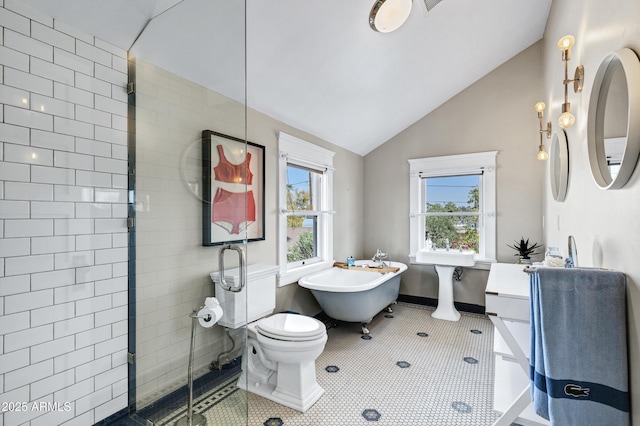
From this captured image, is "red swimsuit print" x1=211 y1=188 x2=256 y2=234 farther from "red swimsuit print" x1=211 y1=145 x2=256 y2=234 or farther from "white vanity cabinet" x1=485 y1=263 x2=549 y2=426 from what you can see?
"white vanity cabinet" x1=485 y1=263 x2=549 y2=426

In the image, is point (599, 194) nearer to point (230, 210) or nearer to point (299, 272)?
point (230, 210)

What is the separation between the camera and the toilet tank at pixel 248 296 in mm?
1876

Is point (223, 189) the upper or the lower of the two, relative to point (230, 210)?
upper

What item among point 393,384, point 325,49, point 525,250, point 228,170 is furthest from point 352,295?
point 325,49

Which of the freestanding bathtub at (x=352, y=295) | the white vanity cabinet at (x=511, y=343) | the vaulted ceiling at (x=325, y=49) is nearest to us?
the white vanity cabinet at (x=511, y=343)

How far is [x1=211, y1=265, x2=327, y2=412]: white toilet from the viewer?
1.91 meters

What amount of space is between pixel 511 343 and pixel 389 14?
2.33 m

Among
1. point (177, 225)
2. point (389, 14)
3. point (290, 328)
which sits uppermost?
point (389, 14)

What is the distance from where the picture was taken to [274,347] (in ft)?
6.73

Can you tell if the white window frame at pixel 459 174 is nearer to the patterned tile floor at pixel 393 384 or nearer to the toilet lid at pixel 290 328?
the patterned tile floor at pixel 393 384

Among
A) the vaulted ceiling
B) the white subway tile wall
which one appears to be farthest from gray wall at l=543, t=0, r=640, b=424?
the white subway tile wall

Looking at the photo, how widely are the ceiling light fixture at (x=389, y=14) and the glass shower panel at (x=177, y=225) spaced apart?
1252 millimetres

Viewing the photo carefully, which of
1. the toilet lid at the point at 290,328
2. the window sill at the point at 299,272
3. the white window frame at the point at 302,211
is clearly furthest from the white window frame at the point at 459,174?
the toilet lid at the point at 290,328

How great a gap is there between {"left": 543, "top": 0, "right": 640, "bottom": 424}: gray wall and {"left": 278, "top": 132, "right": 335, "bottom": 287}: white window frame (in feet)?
7.20
